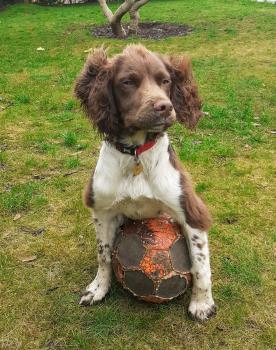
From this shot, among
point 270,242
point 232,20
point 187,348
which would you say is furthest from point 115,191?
point 232,20

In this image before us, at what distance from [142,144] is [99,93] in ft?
1.41

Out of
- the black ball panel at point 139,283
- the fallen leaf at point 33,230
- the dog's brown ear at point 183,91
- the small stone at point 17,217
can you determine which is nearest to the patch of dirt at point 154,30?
the small stone at point 17,217

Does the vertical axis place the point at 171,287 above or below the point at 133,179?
below

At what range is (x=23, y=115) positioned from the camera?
7.64 meters

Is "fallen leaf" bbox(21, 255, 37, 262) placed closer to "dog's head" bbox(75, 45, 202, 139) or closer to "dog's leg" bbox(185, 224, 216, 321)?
"dog's leg" bbox(185, 224, 216, 321)

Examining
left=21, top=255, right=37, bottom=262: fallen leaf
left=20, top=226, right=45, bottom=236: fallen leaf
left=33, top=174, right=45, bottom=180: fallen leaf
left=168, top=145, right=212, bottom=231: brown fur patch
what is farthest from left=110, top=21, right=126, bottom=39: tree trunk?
left=168, top=145, right=212, bottom=231: brown fur patch

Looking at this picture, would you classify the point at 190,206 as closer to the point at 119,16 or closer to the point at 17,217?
the point at 17,217

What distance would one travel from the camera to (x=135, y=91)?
2.90m

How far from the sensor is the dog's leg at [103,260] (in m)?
3.56

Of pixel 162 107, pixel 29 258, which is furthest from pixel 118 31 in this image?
pixel 162 107

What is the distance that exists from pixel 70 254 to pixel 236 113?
162 inches

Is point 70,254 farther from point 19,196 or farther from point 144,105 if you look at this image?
point 144,105

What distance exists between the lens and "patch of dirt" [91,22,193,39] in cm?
1427

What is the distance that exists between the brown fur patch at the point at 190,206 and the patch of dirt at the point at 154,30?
1127 centimetres
